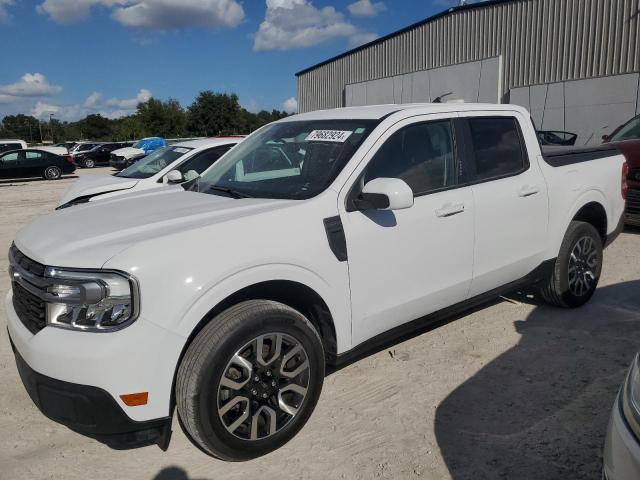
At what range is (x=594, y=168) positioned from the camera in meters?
4.81

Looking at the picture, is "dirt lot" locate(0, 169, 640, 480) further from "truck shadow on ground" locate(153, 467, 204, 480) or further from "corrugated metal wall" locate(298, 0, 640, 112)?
"corrugated metal wall" locate(298, 0, 640, 112)

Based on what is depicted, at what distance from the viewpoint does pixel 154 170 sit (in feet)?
27.2

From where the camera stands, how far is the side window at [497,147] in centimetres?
399

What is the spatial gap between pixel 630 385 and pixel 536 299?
3.37 meters

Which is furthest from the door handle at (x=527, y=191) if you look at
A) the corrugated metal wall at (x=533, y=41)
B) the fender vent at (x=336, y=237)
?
the corrugated metal wall at (x=533, y=41)

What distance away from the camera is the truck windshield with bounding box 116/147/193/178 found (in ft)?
27.2

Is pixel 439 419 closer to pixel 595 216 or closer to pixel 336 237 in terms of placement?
pixel 336 237

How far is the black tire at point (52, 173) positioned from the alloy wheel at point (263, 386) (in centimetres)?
2525

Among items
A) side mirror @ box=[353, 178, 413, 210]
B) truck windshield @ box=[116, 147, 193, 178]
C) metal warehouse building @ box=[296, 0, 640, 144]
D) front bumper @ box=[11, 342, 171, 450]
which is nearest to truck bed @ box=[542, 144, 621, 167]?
side mirror @ box=[353, 178, 413, 210]

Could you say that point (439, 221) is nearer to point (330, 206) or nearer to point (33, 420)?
point (330, 206)

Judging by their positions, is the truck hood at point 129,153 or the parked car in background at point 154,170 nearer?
the parked car in background at point 154,170

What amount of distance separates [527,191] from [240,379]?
2.65 meters

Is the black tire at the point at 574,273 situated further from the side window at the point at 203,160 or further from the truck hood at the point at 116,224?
the side window at the point at 203,160

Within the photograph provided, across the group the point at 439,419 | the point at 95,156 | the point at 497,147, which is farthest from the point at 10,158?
the point at 439,419
